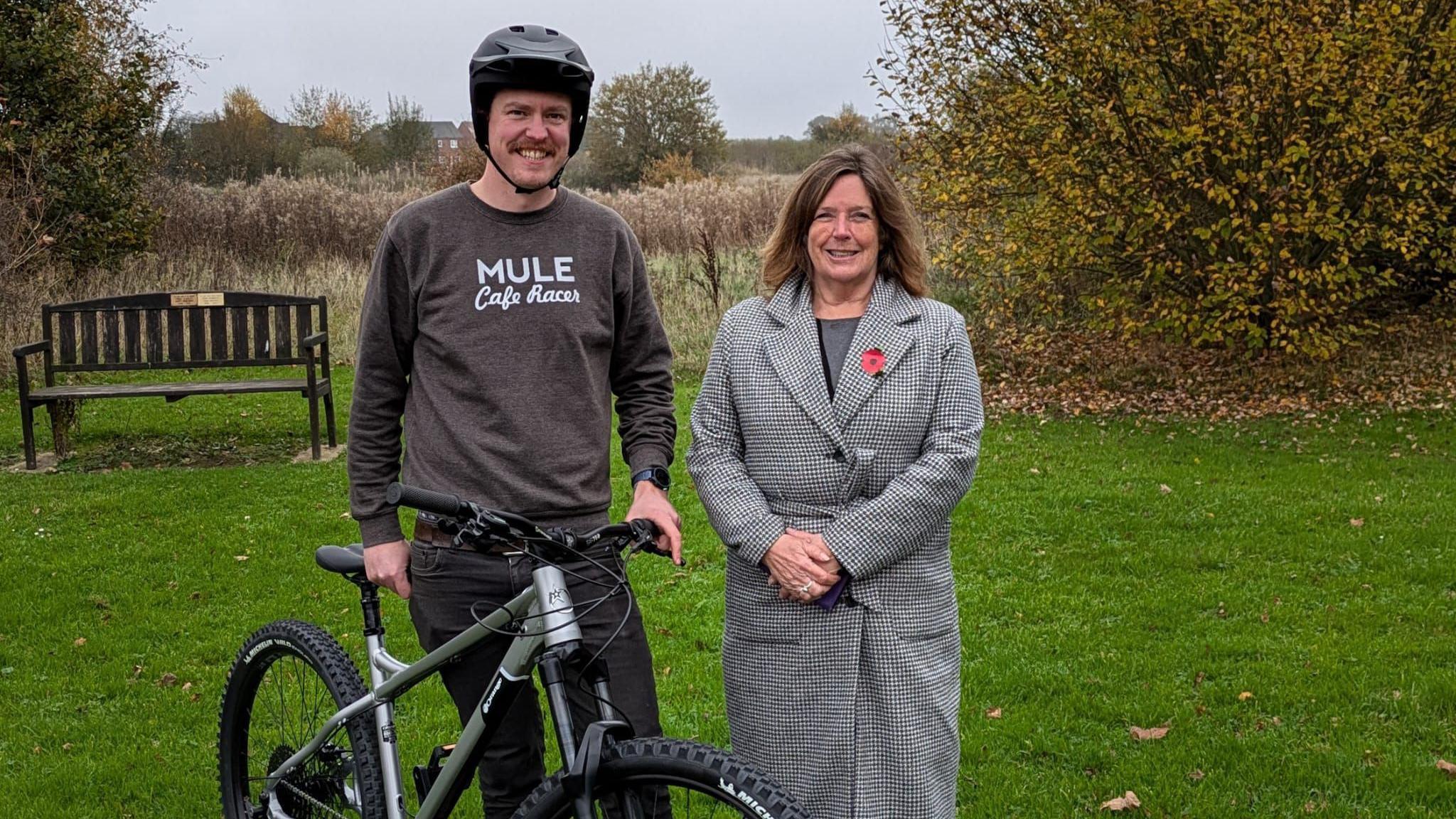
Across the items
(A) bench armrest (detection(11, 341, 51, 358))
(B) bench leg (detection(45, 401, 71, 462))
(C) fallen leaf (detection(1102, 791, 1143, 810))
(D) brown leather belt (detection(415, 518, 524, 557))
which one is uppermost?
(D) brown leather belt (detection(415, 518, 524, 557))

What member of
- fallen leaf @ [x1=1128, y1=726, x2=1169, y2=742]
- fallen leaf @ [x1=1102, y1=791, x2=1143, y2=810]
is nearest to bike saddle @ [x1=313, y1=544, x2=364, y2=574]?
fallen leaf @ [x1=1102, y1=791, x2=1143, y2=810]

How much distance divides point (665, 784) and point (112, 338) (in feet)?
32.4

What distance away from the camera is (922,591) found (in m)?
3.00

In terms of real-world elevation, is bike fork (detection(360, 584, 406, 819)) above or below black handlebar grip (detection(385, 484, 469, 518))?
below

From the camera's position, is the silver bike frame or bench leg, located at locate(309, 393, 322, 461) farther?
bench leg, located at locate(309, 393, 322, 461)

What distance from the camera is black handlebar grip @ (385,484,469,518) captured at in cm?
238

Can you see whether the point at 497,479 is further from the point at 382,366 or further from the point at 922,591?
the point at 922,591

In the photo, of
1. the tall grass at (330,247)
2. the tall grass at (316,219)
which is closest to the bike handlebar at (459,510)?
the tall grass at (330,247)

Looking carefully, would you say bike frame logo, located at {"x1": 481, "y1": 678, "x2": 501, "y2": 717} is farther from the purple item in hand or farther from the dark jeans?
the purple item in hand

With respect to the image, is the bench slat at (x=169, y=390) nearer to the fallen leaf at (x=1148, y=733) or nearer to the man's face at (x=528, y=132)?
the fallen leaf at (x=1148, y=733)

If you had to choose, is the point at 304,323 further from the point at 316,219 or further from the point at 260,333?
the point at 316,219

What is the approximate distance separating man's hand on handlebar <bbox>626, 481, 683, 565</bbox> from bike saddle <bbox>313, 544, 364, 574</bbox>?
0.69 metres

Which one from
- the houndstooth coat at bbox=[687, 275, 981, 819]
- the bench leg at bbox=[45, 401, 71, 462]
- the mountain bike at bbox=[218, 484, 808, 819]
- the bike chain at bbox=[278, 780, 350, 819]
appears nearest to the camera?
the mountain bike at bbox=[218, 484, 808, 819]

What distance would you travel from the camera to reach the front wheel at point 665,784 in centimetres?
208
